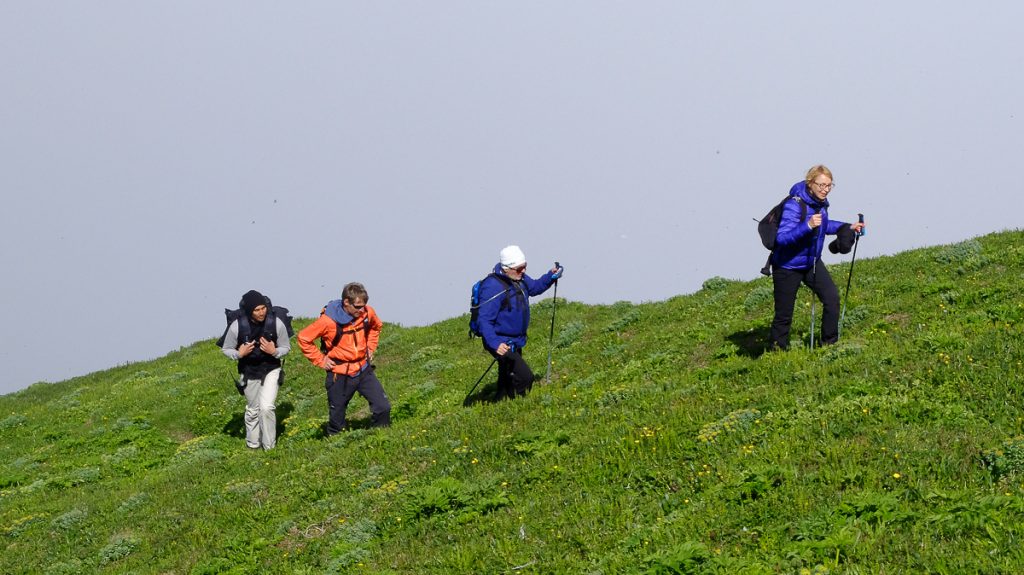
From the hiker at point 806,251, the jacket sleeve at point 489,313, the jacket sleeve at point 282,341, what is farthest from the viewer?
the jacket sleeve at point 282,341

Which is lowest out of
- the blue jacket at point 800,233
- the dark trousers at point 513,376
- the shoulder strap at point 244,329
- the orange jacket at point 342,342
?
the dark trousers at point 513,376

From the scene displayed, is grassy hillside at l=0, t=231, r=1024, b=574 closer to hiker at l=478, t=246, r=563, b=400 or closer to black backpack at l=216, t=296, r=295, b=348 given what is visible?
hiker at l=478, t=246, r=563, b=400

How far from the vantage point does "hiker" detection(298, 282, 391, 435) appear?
1411cm

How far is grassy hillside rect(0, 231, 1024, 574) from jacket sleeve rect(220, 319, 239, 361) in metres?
1.75

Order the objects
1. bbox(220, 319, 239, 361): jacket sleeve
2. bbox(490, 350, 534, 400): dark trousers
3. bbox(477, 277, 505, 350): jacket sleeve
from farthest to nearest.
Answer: bbox(220, 319, 239, 361): jacket sleeve
bbox(490, 350, 534, 400): dark trousers
bbox(477, 277, 505, 350): jacket sleeve

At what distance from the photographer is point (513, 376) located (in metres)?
13.9

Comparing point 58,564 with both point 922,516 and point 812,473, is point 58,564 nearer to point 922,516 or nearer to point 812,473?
point 812,473

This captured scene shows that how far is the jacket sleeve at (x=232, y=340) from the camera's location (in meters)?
15.5

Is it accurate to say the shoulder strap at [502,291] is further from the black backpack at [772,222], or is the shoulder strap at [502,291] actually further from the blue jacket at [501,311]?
the black backpack at [772,222]

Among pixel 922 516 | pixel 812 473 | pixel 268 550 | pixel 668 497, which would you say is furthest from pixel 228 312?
pixel 922 516

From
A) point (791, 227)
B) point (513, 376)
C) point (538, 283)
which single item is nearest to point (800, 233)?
point (791, 227)

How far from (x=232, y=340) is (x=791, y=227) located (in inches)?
376

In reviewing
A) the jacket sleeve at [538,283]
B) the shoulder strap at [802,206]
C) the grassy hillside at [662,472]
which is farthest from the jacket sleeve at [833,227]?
the jacket sleeve at [538,283]

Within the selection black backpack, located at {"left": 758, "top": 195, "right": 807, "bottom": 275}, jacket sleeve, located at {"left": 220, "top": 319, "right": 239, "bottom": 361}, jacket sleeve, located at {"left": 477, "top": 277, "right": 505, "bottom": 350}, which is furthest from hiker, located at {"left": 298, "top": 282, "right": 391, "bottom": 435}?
black backpack, located at {"left": 758, "top": 195, "right": 807, "bottom": 275}
